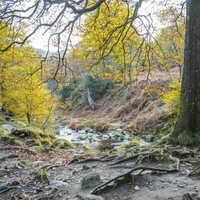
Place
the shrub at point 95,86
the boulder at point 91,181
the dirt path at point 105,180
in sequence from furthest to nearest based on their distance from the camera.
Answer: the shrub at point 95,86, the boulder at point 91,181, the dirt path at point 105,180

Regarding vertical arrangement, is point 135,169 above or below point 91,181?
above

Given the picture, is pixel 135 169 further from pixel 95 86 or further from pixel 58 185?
pixel 95 86

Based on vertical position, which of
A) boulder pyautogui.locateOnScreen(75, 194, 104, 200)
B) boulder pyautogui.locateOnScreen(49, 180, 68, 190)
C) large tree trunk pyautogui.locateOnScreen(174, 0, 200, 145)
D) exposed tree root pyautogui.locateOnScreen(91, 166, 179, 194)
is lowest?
boulder pyautogui.locateOnScreen(49, 180, 68, 190)

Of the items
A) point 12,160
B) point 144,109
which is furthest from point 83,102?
point 12,160

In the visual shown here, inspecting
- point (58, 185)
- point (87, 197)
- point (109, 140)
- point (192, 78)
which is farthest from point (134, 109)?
point (87, 197)

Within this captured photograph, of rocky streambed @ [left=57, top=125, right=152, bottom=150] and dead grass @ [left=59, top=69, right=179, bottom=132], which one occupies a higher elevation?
dead grass @ [left=59, top=69, right=179, bottom=132]

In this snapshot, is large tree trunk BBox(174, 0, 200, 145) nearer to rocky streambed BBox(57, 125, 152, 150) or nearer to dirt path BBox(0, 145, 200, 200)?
dirt path BBox(0, 145, 200, 200)

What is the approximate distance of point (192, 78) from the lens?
24.2 ft

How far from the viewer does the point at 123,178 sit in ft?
17.1

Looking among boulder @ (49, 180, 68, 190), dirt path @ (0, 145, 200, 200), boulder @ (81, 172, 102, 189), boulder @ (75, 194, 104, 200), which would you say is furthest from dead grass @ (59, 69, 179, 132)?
boulder @ (75, 194, 104, 200)

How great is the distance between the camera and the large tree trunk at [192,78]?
7324mm

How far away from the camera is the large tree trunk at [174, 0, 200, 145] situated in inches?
288

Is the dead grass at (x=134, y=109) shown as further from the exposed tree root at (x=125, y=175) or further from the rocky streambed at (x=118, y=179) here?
the exposed tree root at (x=125, y=175)

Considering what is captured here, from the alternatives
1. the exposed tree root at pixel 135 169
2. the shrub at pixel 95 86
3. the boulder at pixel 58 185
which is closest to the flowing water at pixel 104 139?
the exposed tree root at pixel 135 169
